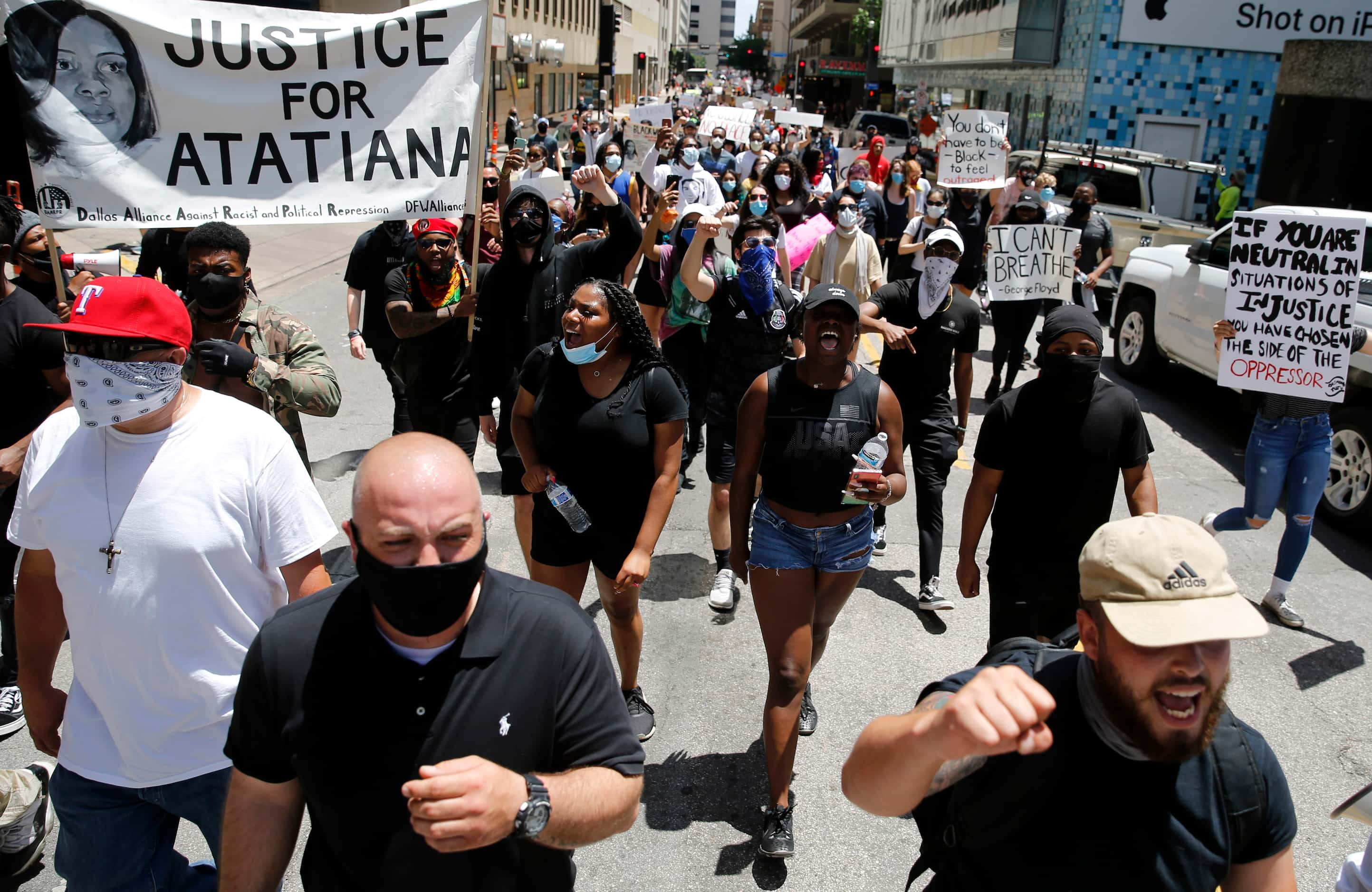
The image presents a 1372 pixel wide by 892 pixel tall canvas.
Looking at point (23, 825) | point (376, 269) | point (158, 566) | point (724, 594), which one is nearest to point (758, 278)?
point (724, 594)

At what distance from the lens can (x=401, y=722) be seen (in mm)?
1844

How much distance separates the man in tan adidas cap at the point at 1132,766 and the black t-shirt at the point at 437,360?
12.8ft

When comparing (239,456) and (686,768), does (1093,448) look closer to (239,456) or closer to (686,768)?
Answer: (686,768)

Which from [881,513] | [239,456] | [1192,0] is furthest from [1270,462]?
[1192,0]

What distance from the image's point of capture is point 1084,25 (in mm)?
23766

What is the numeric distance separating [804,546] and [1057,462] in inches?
38.0

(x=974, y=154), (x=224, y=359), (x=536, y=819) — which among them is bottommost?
(x=536, y=819)

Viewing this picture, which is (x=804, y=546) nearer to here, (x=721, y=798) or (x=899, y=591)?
(x=721, y=798)

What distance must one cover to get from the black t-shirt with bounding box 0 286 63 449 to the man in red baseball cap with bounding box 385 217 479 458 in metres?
1.67

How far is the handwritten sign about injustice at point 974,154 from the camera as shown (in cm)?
1113

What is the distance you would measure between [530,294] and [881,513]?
2.63 metres

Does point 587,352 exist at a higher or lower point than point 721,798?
higher

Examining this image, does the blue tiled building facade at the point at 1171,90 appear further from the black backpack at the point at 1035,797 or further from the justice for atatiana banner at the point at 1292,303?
the black backpack at the point at 1035,797

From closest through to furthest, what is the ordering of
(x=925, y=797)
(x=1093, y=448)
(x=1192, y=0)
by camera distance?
1. (x=925, y=797)
2. (x=1093, y=448)
3. (x=1192, y=0)
